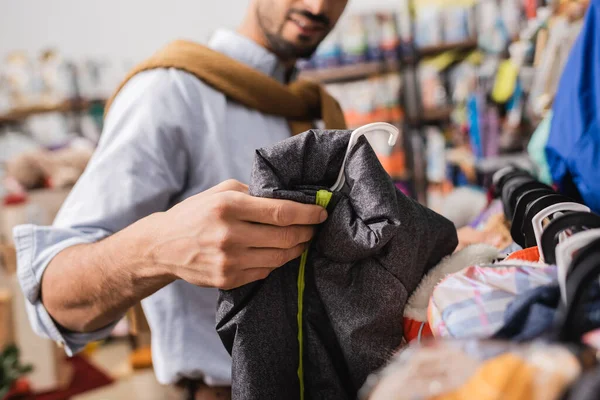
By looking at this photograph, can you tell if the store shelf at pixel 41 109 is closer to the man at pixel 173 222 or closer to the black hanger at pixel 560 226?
the man at pixel 173 222

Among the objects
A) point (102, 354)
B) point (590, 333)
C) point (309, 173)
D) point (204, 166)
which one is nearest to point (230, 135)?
point (204, 166)

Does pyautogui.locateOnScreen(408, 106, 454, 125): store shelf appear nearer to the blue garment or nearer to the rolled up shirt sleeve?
the blue garment

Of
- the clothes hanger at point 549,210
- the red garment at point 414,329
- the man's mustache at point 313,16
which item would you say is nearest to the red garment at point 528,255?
the clothes hanger at point 549,210

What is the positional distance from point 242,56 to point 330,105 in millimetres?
224

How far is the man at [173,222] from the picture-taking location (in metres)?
0.52

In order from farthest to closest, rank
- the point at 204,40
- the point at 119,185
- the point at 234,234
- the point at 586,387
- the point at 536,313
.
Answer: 1. the point at 204,40
2. the point at 119,185
3. the point at 234,234
4. the point at 536,313
5. the point at 586,387

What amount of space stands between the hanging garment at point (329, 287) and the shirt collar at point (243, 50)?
603 millimetres

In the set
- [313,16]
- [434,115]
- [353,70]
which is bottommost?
[434,115]

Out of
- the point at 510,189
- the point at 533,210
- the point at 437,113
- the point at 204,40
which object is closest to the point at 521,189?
the point at 510,189

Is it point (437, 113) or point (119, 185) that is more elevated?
point (119, 185)

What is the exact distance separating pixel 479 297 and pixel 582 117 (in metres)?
0.63

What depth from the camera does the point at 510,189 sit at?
2.79ft

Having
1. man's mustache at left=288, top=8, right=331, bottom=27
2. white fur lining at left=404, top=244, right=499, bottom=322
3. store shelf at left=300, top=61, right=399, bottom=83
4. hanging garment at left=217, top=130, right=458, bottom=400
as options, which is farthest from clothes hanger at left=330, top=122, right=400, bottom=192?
store shelf at left=300, top=61, right=399, bottom=83

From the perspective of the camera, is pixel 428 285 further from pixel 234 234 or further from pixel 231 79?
pixel 231 79
